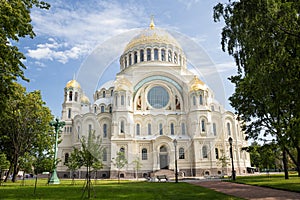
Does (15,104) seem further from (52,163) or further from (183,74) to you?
(183,74)

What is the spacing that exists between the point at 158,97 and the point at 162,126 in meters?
5.60

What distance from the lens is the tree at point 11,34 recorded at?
42.9 feet

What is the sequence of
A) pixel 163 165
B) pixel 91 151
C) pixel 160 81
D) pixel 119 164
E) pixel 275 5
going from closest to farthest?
pixel 275 5
pixel 91 151
pixel 119 164
pixel 163 165
pixel 160 81

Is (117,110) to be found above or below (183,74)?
below

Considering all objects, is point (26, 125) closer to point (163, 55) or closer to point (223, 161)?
point (223, 161)

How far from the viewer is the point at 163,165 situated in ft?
142

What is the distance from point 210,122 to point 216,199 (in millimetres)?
32975

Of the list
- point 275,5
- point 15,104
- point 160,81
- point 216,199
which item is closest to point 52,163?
point 15,104

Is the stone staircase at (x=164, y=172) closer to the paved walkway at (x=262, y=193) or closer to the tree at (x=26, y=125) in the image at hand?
the tree at (x=26, y=125)

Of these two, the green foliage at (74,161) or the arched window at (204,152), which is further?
the arched window at (204,152)

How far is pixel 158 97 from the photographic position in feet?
153

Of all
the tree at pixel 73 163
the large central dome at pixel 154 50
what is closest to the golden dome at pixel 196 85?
the large central dome at pixel 154 50

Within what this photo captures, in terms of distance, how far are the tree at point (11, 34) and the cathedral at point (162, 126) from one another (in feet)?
80.4

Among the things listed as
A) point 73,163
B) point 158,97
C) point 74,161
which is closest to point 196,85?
point 158,97
